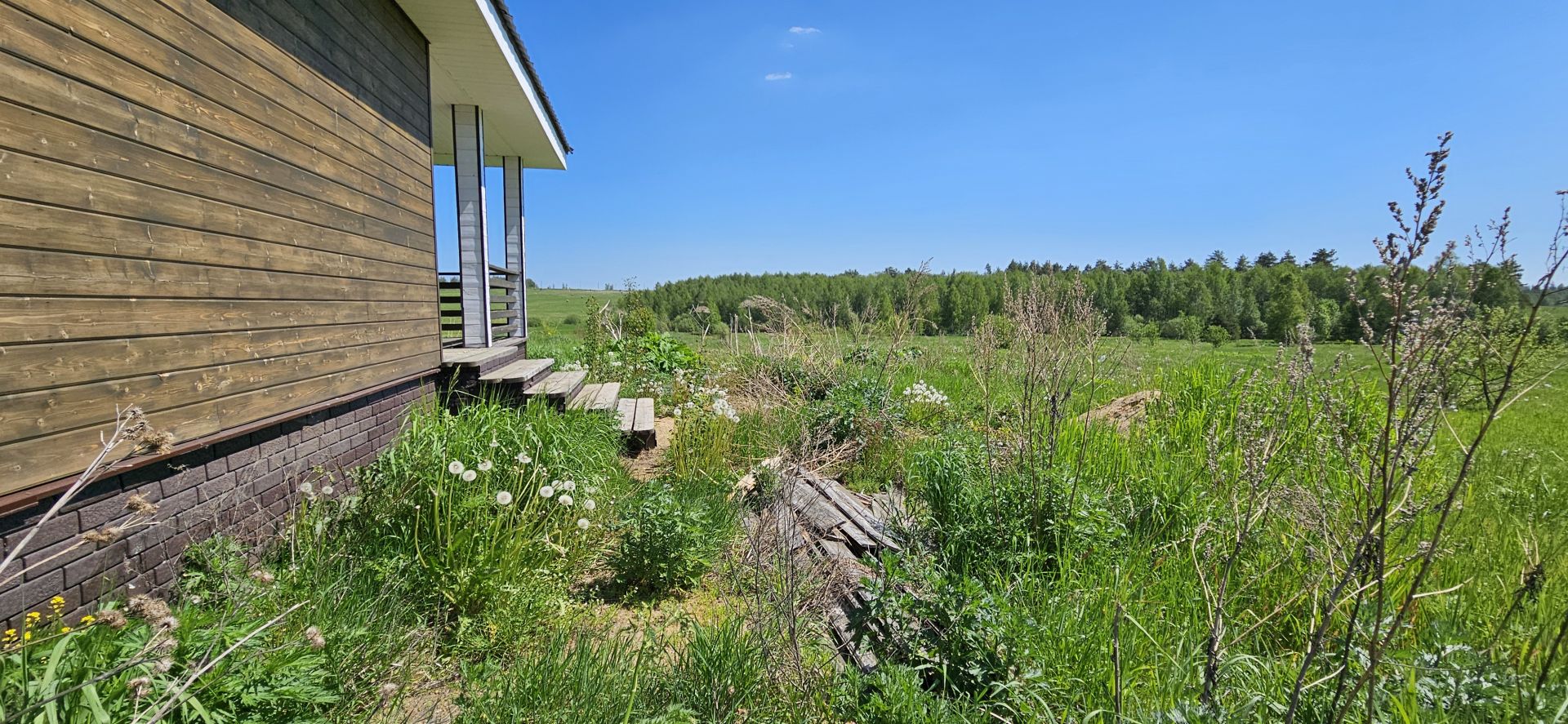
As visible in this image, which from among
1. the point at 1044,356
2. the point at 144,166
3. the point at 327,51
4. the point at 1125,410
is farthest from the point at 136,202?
the point at 1125,410

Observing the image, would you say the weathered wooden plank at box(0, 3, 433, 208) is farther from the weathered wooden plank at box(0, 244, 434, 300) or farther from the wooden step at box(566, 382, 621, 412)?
the wooden step at box(566, 382, 621, 412)

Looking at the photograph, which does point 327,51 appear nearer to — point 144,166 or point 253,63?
point 253,63

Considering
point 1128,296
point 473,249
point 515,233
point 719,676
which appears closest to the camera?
point 719,676

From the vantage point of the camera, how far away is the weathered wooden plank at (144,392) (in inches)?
79.9

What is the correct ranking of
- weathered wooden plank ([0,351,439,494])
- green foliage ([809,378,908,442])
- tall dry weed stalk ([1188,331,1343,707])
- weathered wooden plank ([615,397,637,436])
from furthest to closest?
weathered wooden plank ([615,397,637,436]), green foliage ([809,378,908,442]), weathered wooden plank ([0,351,439,494]), tall dry weed stalk ([1188,331,1343,707])

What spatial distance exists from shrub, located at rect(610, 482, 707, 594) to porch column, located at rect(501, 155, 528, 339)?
5.55 m

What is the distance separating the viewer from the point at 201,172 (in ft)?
8.92

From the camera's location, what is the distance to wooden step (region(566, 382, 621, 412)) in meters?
5.29

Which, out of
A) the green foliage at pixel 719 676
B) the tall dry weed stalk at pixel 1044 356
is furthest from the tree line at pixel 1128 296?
the green foliage at pixel 719 676

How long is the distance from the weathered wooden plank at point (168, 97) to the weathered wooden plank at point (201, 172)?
0.09 metres

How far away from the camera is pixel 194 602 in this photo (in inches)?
90.3

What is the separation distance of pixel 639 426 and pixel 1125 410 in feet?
14.4

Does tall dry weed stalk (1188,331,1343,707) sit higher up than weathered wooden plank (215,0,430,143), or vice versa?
weathered wooden plank (215,0,430,143)

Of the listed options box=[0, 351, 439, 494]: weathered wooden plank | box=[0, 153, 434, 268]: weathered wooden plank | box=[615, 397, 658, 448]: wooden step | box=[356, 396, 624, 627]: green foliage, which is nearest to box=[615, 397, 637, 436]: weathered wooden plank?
box=[615, 397, 658, 448]: wooden step
